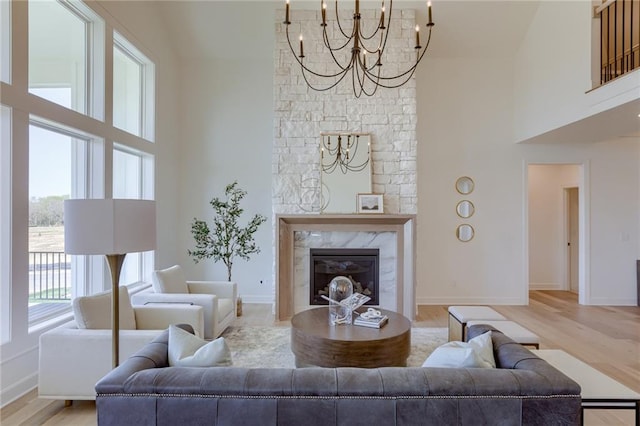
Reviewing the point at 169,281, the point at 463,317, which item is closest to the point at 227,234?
the point at 169,281

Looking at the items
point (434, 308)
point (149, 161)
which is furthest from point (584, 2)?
point (149, 161)

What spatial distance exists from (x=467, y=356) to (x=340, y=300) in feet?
5.96

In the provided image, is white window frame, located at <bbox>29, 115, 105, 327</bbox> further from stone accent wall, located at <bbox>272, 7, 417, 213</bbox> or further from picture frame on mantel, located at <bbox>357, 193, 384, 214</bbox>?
picture frame on mantel, located at <bbox>357, 193, 384, 214</bbox>

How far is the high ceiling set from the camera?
5082mm

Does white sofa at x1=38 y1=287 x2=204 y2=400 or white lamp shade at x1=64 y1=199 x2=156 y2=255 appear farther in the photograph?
white sofa at x1=38 y1=287 x2=204 y2=400

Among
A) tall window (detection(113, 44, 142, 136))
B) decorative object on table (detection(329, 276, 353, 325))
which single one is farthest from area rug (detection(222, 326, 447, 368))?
tall window (detection(113, 44, 142, 136))

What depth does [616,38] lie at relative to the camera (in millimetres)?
4148

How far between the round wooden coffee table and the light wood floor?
1.42 meters

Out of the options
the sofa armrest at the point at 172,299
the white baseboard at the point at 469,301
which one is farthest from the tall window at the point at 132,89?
the white baseboard at the point at 469,301

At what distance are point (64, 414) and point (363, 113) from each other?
15.2 feet

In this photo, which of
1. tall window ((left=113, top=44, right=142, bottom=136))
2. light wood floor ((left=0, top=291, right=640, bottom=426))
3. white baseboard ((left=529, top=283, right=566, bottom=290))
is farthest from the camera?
white baseboard ((left=529, top=283, right=566, bottom=290))

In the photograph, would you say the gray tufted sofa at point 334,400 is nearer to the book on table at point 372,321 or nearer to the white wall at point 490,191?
the book on table at point 372,321

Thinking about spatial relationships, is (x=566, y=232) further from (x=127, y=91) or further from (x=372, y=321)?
(x=127, y=91)

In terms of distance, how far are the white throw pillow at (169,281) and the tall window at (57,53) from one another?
1997mm
